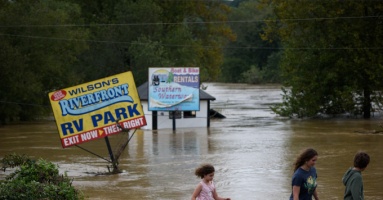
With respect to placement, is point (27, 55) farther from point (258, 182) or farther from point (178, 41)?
point (258, 182)

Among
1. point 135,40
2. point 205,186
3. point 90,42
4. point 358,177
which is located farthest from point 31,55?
point 358,177

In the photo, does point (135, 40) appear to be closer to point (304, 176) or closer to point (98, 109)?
point (98, 109)

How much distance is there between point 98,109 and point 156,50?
40.7 metres

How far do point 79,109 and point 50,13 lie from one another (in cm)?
3130

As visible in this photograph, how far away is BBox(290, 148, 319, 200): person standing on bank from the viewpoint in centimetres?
943

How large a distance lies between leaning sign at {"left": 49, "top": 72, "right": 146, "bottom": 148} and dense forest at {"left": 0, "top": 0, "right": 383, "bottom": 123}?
2559cm

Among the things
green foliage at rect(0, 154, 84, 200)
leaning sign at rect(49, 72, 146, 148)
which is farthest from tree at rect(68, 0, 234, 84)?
green foliage at rect(0, 154, 84, 200)

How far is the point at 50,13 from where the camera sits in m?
55.2

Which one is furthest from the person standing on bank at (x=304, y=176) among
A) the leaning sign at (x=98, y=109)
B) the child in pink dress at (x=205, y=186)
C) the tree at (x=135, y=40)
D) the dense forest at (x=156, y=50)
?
the tree at (x=135, y=40)

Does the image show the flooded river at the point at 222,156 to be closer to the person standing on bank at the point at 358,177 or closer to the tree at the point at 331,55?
the tree at the point at 331,55

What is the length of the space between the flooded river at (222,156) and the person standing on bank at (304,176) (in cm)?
632

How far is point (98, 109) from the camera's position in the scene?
25625 millimetres

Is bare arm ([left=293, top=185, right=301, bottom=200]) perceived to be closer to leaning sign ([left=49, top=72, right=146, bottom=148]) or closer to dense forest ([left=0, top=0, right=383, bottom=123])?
leaning sign ([left=49, top=72, right=146, bottom=148])

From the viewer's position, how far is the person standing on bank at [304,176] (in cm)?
943
